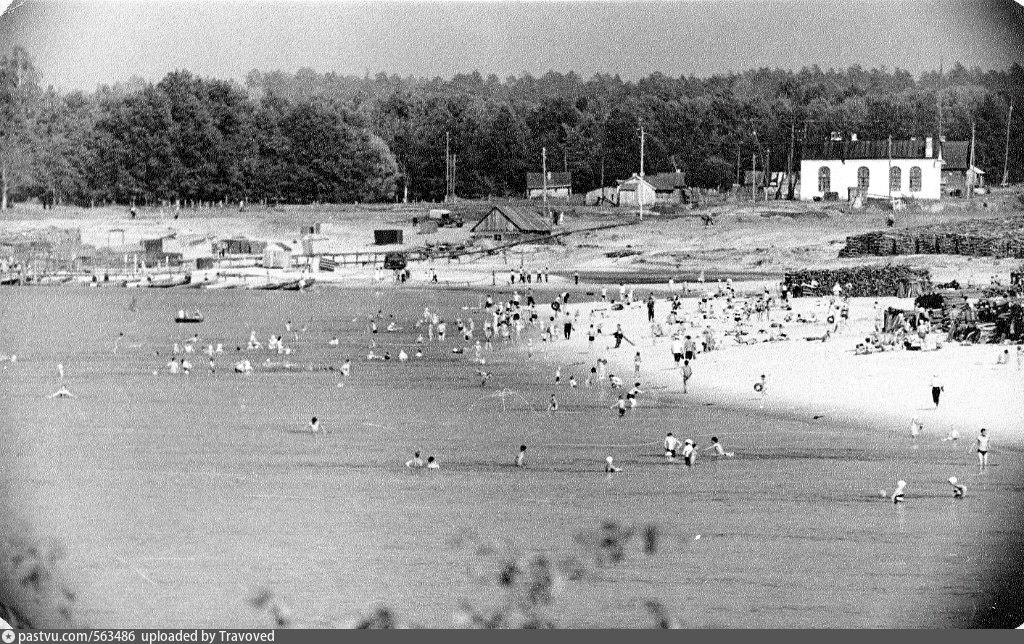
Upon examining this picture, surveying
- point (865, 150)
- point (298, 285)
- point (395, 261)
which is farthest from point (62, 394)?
point (865, 150)

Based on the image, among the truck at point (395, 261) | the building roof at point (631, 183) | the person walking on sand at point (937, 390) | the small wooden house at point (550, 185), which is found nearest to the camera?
the person walking on sand at point (937, 390)

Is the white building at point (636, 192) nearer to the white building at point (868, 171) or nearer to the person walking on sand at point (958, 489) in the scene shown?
the white building at point (868, 171)

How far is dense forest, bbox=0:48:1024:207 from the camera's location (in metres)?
41.2

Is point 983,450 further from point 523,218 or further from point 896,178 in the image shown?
point 896,178

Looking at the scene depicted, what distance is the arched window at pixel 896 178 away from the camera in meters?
67.6

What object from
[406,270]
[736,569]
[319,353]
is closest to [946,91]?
[319,353]

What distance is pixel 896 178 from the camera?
2665 inches

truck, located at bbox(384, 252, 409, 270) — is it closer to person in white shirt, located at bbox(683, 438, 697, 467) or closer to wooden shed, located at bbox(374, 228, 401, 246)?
wooden shed, located at bbox(374, 228, 401, 246)

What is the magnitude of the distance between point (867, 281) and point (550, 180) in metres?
18.7

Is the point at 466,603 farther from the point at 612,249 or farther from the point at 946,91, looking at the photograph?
the point at 612,249

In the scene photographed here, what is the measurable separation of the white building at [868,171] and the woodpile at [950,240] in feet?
29.1

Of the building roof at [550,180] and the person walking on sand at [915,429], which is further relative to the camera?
the building roof at [550,180]

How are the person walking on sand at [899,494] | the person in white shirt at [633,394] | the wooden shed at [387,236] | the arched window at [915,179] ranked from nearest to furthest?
1. the person walking on sand at [899,494]
2. the person in white shirt at [633,394]
3. the wooden shed at [387,236]
4. the arched window at [915,179]

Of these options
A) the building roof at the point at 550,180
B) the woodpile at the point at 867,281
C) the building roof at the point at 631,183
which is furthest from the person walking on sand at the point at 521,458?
the building roof at the point at 631,183
